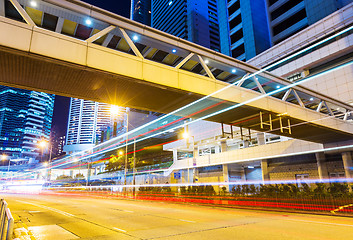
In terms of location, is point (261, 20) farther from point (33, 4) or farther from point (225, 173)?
point (33, 4)

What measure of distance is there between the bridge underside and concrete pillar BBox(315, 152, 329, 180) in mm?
14604

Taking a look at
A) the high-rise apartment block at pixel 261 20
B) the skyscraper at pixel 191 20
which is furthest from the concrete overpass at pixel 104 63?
the skyscraper at pixel 191 20

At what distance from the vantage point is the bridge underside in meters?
8.40

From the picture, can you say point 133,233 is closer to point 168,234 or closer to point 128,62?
Result: point 168,234

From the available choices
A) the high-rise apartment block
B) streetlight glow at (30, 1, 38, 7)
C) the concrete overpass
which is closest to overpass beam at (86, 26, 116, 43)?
the concrete overpass

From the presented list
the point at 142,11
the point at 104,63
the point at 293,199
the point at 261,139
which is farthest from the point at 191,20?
the point at 104,63

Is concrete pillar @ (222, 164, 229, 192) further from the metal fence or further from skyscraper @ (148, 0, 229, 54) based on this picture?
skyscraper @ (148, 0, 229, 54)

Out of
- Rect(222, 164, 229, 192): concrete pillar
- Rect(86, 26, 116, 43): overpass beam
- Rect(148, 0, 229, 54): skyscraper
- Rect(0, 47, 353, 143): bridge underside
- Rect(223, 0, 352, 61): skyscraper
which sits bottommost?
Rect(222, 164, 229, 192): concrete pillar

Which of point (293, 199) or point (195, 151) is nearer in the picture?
point (293, 199)

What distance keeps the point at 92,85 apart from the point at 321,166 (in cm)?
2530

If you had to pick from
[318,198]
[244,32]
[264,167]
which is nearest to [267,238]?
[318,198]

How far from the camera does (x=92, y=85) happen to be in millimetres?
10273

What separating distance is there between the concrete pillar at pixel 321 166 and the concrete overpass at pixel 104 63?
1434 centimetres

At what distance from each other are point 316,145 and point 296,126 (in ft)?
35.7
